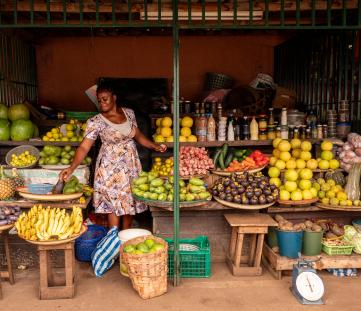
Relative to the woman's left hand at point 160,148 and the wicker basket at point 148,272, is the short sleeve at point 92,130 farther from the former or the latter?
the wicker basket at point 148,272

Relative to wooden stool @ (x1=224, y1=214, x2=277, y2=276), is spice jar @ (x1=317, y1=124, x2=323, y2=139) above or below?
above

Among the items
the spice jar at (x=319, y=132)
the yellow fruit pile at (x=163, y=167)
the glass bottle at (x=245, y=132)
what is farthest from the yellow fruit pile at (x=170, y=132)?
the spice jar at (x=319, y=132)

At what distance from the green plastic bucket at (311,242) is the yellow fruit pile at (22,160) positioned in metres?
3.55

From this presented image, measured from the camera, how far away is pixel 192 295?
14.4 feet

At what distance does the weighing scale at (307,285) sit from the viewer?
13.7 ft

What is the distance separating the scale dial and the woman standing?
218cm

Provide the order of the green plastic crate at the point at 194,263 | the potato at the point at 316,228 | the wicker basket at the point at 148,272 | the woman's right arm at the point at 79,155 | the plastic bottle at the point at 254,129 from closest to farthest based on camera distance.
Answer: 1. the wicker basket at the point at 148,272
2. the green plastic crate at the point at 194,263
3. the potato at the point at 316,228
4. the woman's right arm at the point at 79,155
5. the plastic bottle at the point at 254,129

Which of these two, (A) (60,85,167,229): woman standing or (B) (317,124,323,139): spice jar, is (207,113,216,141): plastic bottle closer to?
(A) (60,85,167,229): woman standing

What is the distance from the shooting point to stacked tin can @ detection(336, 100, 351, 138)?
6109 millimetres

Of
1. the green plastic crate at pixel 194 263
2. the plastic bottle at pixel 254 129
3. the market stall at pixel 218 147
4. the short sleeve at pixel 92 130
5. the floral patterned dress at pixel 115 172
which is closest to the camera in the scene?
the market stall at pixel 218 147

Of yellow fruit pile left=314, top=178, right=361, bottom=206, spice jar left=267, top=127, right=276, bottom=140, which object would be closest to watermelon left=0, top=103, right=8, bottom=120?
spice jar left=267, top=127, right=276, bottom=140

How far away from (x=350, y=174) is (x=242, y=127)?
1537 millimetres

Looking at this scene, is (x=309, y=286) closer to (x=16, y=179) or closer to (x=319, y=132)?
(x=319, y=132)

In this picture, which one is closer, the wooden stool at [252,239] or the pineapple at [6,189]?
the wooden stool at [252,239]
